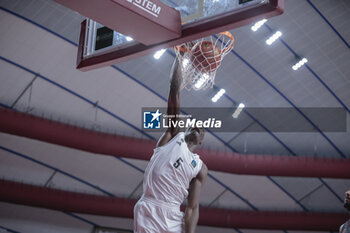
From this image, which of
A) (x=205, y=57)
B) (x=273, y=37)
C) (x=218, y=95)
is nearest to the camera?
(x=205, y=57)

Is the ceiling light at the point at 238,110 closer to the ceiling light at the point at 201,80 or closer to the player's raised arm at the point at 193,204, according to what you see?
the ceiling light at the point at 201,80

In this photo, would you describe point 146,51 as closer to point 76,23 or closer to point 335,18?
point 76,23

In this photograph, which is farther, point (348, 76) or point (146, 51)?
point (348, 76)

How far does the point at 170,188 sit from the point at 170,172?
0.19 m

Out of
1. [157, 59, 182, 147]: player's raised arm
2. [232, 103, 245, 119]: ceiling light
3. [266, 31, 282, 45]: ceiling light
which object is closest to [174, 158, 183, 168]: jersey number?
[157, 59, 182, 147]: player's raised arm

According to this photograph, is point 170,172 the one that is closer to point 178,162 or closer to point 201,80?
point 178,162

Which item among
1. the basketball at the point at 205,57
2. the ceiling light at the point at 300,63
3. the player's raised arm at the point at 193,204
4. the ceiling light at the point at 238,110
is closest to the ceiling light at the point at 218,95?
the ceiling light at the point at 238,110

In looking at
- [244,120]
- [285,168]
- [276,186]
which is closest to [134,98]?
[244,120]

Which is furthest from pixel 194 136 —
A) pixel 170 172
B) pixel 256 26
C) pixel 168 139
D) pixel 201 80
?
pixel 256 26

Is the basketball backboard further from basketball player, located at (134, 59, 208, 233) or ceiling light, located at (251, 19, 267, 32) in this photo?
ceiling light, located at (251, 19, 267, 32)

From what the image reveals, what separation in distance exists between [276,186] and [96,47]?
15.0 metres

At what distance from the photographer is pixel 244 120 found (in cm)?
1934

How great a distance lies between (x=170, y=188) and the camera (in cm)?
563

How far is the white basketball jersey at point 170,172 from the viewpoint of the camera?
5.60 metres
